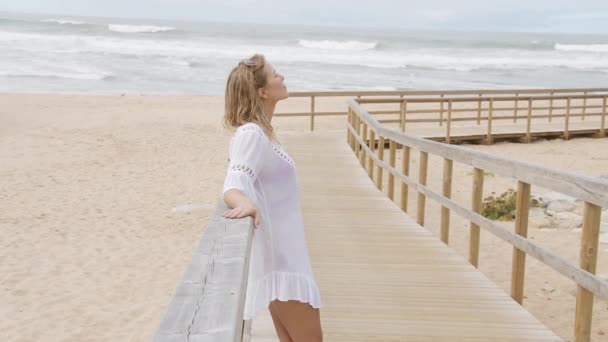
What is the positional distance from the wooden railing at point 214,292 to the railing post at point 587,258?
173 cm

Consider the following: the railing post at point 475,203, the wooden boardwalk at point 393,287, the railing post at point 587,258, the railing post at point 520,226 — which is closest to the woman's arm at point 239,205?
the wooden boardwalk at point 393,287

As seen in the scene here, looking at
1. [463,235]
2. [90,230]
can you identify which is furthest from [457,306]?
[90,230]

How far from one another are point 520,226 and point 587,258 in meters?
0.74

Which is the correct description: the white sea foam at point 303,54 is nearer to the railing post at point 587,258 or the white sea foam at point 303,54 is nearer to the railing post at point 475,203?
the railing post at point 475,203

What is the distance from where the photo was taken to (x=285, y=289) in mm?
2369

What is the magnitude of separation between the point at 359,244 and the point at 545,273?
238 cm

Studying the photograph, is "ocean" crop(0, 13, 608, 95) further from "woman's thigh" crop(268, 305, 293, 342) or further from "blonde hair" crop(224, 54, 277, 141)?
"blonde hair" crop(224, 54, 277, 141)

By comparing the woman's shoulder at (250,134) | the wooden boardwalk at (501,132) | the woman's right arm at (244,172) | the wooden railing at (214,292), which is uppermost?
the woman's shoulder at (250,134)

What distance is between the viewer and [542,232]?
8039 mm

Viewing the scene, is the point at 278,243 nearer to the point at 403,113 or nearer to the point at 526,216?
the point at 526,216

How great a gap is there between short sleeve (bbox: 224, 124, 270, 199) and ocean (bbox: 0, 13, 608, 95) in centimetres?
2739

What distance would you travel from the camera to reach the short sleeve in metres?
2.17

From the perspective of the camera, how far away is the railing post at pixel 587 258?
3055 millimetres

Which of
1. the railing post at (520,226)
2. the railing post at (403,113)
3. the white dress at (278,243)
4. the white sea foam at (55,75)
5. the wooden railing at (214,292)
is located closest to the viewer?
the wooden railing at (214,292)
